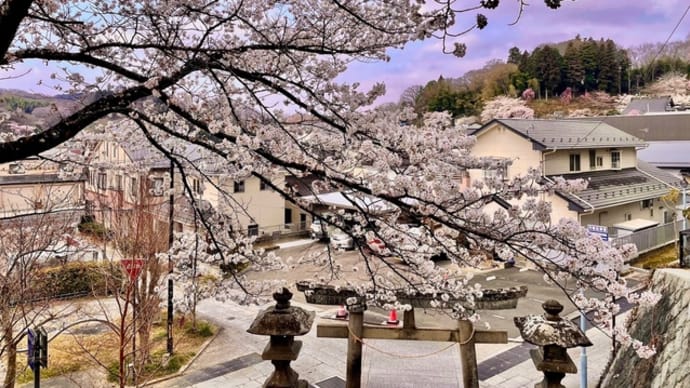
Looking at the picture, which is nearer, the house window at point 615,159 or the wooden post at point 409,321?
the wooden post at point 409,321

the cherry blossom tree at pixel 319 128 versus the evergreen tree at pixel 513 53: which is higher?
the evergreen tree at pixel 513 53

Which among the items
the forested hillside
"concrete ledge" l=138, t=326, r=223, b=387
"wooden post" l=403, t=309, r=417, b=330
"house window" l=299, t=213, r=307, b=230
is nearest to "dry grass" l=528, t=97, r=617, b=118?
the forested hillside

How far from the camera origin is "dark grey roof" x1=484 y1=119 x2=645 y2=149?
14641 mm

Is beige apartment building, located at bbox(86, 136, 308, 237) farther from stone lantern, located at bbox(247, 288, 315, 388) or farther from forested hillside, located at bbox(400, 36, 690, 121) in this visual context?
forested hillside, located at bbox(400, 36, 690, 121)

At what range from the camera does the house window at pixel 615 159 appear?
1670 cm

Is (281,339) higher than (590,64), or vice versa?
(590,64)

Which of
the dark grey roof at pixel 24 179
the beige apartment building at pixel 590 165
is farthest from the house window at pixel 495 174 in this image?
the beige apartment building at pixel 590 165

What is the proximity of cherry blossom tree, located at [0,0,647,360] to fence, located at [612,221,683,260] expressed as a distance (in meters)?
12.9

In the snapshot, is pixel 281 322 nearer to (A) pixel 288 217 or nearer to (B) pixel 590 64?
(A) pixel 288 217

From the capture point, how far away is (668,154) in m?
23.0

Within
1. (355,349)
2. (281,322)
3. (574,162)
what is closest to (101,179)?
(355,349)

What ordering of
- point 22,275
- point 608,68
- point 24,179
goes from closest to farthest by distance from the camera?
point 22,275 → point 24,179 → point 608,68

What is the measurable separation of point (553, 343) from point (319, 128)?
76.8 inches

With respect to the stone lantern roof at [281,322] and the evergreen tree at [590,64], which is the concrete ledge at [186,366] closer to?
the stone lantern roof at [281,322]
